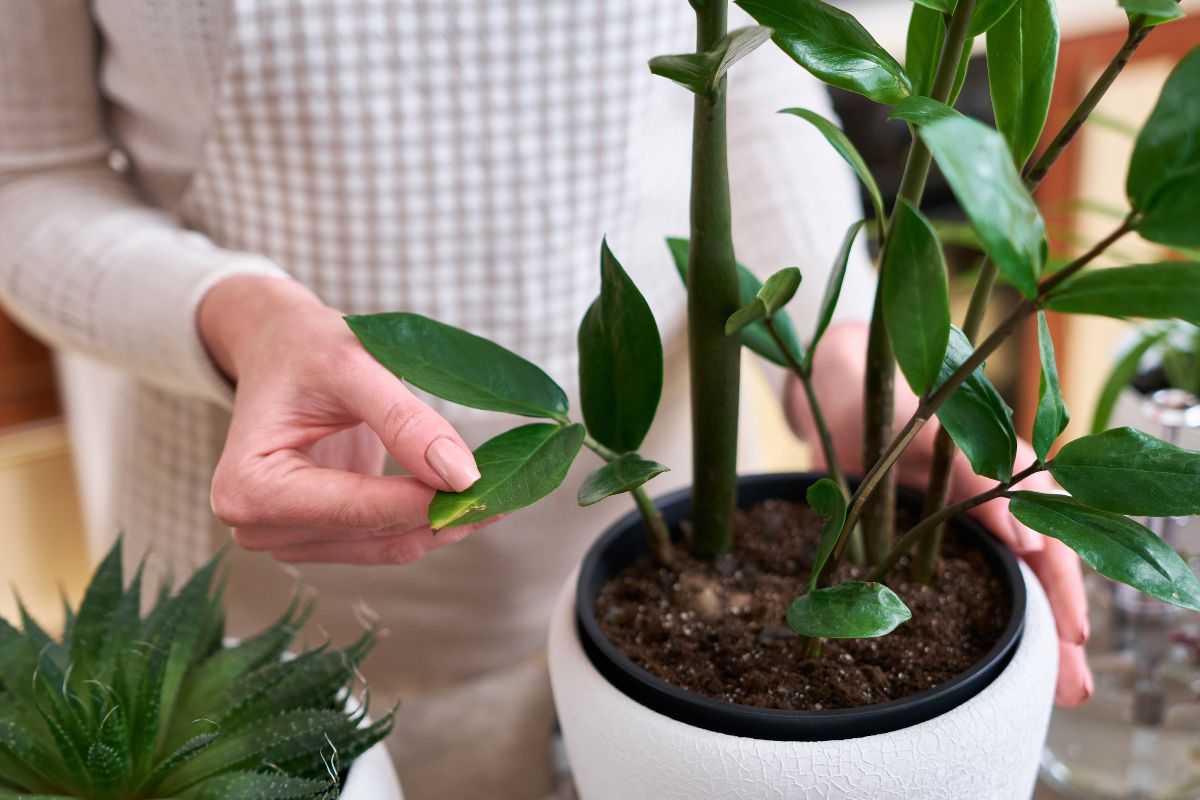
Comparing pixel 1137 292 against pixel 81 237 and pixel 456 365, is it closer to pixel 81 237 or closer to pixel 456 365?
pixel 456 365

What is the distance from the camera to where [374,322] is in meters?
0.35

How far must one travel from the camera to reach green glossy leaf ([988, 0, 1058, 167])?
31cm

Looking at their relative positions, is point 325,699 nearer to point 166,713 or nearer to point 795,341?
point 166,713

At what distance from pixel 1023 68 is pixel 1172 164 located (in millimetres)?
93

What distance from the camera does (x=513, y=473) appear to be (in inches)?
13.1

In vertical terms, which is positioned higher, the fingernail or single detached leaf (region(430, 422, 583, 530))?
the fingernail

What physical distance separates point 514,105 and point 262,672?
0.37 metres

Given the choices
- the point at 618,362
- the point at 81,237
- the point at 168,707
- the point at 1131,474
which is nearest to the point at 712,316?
the point at 618,362

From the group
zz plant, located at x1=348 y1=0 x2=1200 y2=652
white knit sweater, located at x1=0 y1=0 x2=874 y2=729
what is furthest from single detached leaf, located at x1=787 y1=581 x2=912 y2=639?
white knit sweater, located at x1=0 y1=0 x2=874 y2=729

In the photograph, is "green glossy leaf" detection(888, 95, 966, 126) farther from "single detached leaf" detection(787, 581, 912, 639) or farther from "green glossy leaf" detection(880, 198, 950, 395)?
"single detached leaf" detection(787, 581, 912, 639)

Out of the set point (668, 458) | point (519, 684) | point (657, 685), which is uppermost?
point (657, 685)

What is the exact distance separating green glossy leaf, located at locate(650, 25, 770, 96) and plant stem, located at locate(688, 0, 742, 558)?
0.02 meters

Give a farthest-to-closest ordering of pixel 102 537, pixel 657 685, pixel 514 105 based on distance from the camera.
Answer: pixel 102 537 < pixel 514 105 < pixel 657 685

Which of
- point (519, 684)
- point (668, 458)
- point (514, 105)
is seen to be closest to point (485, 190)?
point (514, 105)
